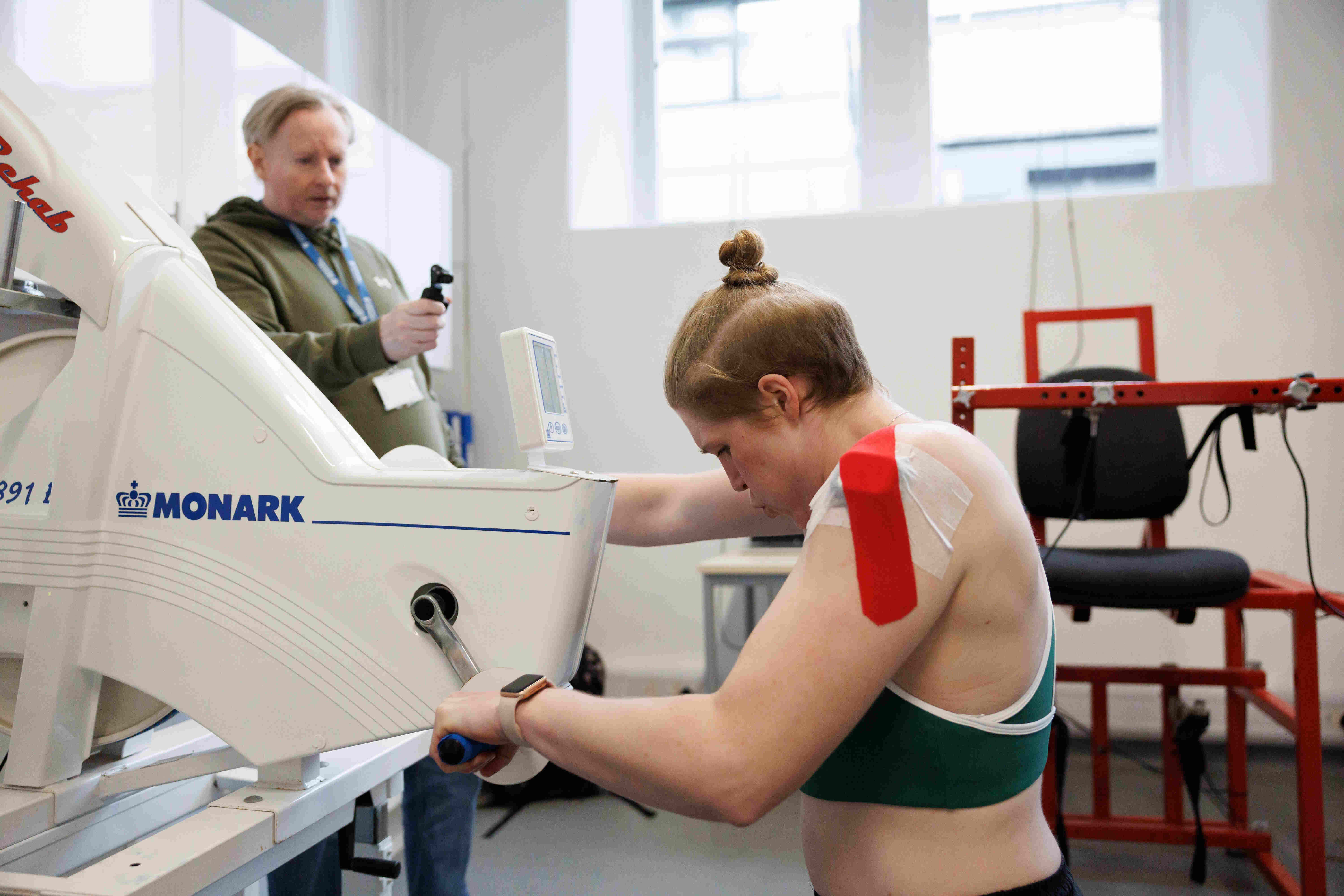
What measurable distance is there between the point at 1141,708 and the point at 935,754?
2.87 metres

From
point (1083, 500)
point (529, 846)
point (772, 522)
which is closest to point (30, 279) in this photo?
point (772, 522)

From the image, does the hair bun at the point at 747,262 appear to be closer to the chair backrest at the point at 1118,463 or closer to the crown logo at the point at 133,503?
the crown logo at the point at 133,503

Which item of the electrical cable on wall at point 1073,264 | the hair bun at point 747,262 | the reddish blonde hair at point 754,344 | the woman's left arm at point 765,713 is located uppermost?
the electrical cable on wall at point 1073,264

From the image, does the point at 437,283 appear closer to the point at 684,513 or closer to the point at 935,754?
the point at 684,513

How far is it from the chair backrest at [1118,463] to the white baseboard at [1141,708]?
642mm

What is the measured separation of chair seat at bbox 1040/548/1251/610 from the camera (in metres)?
2.00

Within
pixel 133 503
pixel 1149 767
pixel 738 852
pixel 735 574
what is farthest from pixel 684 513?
pixel 1149 767

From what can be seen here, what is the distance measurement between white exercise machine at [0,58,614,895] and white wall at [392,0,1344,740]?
2.07 meters

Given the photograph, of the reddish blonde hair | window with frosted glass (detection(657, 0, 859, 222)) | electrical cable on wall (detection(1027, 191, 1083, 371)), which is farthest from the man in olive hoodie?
electrical cable on wall (detection(1027, 191, 1083, 371))

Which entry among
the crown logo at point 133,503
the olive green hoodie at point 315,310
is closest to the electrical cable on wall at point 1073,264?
the olive green hoodie at point 315,310

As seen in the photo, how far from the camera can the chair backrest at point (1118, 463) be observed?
256 centimetres

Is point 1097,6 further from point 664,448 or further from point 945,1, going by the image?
point 664,448

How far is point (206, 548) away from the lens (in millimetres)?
830

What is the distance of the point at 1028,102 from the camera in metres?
3.44
